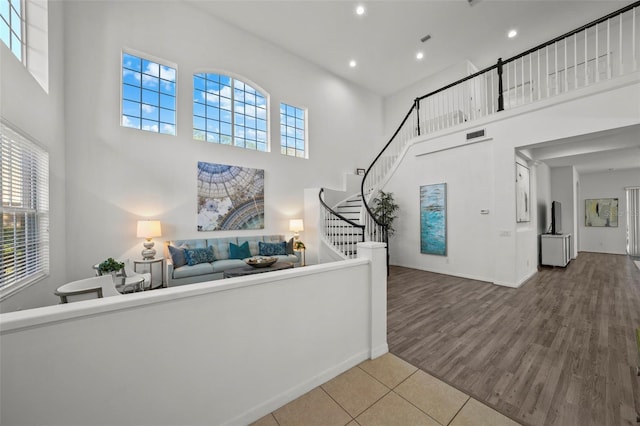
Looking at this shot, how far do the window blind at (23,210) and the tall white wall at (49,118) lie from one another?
12 centimetres

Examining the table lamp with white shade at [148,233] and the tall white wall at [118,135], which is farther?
the table lamp with white shade at [148,233]

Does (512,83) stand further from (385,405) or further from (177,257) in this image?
(177,257)

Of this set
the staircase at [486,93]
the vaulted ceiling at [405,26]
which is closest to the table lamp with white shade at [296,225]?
the staircase at [486,93]

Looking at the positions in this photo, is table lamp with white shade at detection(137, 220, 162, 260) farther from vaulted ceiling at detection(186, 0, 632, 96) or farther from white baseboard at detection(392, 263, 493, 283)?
white baseboard at detection(392, 263, 493, 283)

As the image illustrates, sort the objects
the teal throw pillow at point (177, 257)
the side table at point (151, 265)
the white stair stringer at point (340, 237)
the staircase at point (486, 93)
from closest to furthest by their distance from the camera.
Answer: the side table at point (151, 265), the teal throw pillow at point (177, 257), the staircase at point (486, 93), the white stair stringer at point (340, 237)

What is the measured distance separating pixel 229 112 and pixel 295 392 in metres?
5.61

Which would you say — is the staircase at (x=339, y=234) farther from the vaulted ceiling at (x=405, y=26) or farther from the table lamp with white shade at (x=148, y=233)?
the vaulted ceiling at (x=405, y=26)

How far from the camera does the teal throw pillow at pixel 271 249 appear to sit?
17.5ft

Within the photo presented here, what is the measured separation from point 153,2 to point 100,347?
6145mm

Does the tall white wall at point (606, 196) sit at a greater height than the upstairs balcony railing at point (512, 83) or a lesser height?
lesser

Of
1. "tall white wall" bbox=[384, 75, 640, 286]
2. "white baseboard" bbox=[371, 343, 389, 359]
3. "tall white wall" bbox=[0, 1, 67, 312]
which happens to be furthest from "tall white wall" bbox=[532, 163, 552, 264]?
"tall white wall" bbox=[0, 1, 67, 312]

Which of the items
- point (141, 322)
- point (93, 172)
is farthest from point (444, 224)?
point (93, 172)

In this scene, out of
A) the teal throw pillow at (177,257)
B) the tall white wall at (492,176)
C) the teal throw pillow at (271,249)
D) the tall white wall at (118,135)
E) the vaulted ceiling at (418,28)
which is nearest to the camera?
the tall white wall at (118,135)

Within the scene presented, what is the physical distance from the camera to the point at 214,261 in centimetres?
474
